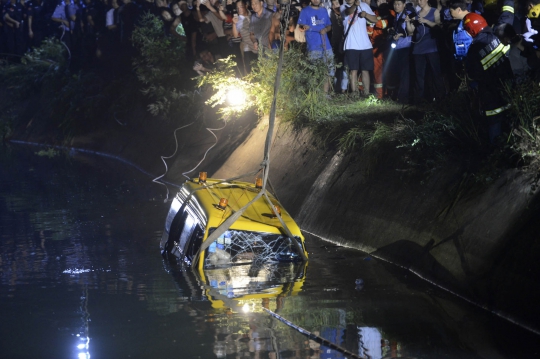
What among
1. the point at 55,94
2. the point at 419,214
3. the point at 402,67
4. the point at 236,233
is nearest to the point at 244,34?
the point at 402,67

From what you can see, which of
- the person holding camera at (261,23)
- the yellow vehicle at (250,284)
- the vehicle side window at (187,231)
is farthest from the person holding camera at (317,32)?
the yellow vehicle at (250,284)

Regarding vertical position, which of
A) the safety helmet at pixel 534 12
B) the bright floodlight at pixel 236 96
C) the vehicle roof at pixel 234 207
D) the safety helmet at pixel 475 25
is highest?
the safety helmet at pixel 534 12

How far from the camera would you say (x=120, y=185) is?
20.9 metres

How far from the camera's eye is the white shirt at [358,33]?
16812 millimetres

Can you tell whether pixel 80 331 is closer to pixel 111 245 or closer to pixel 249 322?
pixel 249 322

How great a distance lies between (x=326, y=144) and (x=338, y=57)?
3.89 metres

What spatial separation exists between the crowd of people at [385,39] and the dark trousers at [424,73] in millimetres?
18

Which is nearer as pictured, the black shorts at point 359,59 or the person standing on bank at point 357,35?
the person standing on bank at point 357,35

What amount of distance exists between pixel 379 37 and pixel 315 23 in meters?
1.29

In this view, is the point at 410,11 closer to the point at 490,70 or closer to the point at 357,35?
the point at 357,35

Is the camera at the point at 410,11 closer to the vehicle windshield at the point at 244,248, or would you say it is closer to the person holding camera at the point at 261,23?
the person holding camera at the point at 261,23

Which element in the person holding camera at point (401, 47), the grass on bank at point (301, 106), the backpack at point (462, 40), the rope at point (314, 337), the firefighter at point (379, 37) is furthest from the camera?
the firefighter at point (379, 37)

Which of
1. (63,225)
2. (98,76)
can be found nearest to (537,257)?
(63,225)

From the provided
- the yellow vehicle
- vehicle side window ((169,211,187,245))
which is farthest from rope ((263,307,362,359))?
vehicle side window ((169,211,187,245))
